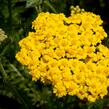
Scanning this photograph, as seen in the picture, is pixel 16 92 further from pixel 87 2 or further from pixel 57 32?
pixel 87 2

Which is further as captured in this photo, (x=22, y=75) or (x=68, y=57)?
(x=22, y=75)

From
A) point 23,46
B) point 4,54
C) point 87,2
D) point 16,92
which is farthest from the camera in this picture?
point 87,2

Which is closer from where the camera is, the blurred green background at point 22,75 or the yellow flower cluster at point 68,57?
the yellow flower cluster at point 68,57

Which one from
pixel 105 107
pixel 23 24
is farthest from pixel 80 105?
pixel 23 24

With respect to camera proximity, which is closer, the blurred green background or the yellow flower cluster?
the yellow flower cluster
